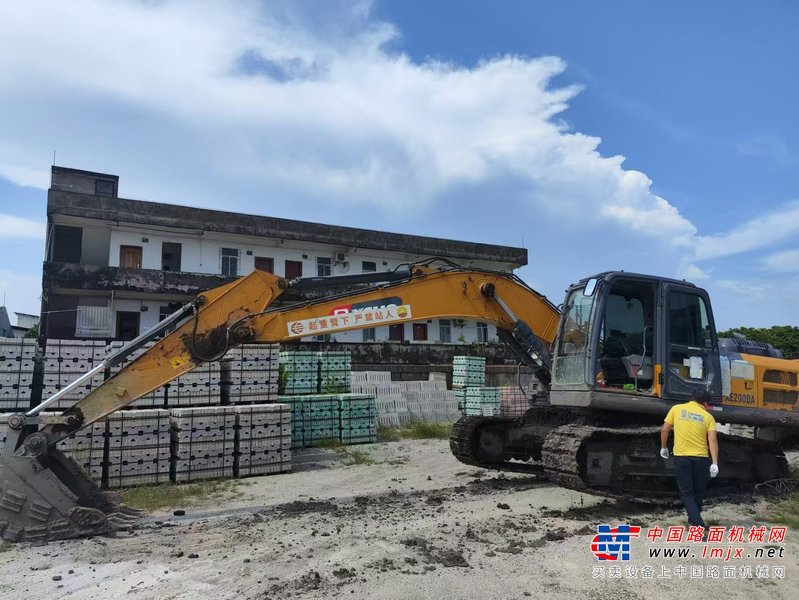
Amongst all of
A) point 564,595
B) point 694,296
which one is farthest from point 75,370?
point 694,296

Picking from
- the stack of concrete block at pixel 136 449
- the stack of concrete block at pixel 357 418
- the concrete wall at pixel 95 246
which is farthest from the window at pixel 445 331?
the stack of concrete block at pixel 136 449

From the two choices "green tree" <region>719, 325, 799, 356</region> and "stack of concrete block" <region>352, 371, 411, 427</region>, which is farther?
"green tree" <region>719, 325, 799, 356</region>

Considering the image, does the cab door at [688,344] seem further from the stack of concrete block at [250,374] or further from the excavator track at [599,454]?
the stack of concrete block at [250,374]

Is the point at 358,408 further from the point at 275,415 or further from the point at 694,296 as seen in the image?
the point at 694,296

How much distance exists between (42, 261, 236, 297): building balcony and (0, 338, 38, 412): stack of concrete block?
61.3 feet

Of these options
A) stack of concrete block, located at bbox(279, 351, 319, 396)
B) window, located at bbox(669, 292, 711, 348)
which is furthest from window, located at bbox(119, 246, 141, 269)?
window, located at bbox(669, 292, 711, 348)

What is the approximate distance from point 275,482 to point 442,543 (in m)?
5.18

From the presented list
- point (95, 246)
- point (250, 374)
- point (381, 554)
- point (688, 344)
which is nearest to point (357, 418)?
point (250, 374)

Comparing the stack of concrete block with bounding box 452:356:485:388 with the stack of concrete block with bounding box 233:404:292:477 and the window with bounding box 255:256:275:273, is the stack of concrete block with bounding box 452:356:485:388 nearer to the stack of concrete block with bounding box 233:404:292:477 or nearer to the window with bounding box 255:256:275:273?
the stack of concrete block with bounding box 233:404:292:477

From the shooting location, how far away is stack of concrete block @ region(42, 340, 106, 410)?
11.7 m

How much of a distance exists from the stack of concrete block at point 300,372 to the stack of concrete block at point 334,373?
184 millimetres

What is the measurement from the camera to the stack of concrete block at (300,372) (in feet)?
55.1

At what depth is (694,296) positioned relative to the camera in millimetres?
9070

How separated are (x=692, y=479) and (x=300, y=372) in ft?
38.3
